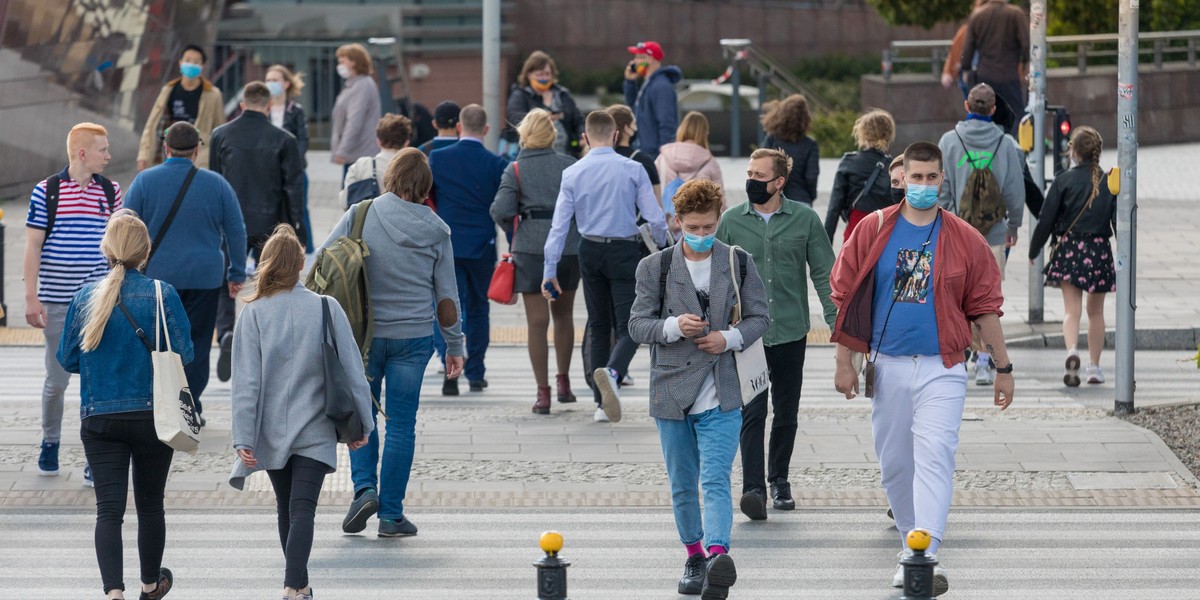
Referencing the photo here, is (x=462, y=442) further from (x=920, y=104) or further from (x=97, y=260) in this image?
(x=920, y=104)

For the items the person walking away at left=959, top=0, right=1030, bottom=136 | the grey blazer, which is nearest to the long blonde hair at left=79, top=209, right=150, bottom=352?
the grey blazer

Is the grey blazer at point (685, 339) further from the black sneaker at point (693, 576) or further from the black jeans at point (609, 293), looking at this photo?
the black jeans at point (609, 293)

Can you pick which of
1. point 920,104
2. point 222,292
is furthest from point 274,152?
point 920,104

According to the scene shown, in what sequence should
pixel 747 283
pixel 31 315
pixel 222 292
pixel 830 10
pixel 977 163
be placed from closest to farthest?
pixel 747 283, pixel 31 315, pixel 977 163, pixel 222 292, pixel 830 10

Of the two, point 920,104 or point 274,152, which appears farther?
point 920,104

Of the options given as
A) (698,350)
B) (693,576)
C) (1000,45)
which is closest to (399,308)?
(698,350)

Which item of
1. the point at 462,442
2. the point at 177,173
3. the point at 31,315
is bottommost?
the point at 462,442

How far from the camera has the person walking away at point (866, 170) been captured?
1027 centimetres

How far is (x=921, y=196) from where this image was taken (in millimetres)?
6844

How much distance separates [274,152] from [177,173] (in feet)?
7.17

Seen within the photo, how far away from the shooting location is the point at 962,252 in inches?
270

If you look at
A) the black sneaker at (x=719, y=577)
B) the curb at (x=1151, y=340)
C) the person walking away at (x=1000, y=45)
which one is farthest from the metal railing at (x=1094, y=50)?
the black sneaker at (x=719, y=577)

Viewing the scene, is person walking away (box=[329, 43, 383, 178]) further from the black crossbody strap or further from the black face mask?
the black face mask

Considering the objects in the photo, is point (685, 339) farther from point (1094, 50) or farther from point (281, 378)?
point (1094, 50)
